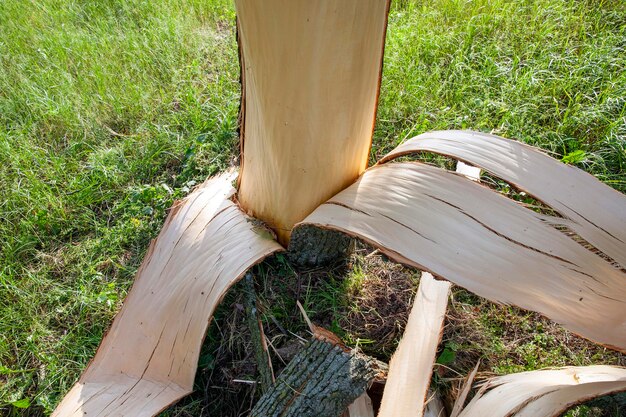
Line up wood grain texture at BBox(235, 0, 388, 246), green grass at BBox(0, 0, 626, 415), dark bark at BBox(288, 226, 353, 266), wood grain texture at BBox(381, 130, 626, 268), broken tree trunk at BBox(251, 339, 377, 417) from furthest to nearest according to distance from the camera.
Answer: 1. green grass at BBox(0, 0, 626, 415)
2. dark bark at BBox(288, 226, 353, 266)
3. broken tree trunk at BBox(251, 339, 377, 417)
4. wood grain texture at BBox(381, 130, 626, 268)
5. wood grain texture at BBox(235, 0, 388, 246)

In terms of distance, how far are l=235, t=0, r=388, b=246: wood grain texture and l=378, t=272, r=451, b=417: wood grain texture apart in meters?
0.49

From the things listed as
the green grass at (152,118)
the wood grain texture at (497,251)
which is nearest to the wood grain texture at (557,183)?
the wood grain texture at (497,251)

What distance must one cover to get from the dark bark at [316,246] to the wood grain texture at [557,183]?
1.40 ft

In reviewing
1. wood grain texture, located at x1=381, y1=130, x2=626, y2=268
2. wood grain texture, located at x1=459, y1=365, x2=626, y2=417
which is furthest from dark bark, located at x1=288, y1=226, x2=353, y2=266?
wood grain texture, located at x1=459, y1=365, x2=626, y2=417

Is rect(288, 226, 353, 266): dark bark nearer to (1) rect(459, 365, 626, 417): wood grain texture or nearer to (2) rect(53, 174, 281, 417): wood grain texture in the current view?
(2) rect(53, 174, 281, 417): wood grain texture

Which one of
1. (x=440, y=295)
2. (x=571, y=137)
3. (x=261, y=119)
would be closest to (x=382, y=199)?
(x=261, y=119)

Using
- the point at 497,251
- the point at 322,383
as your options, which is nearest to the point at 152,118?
the point at 322,383

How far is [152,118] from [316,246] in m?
1.28

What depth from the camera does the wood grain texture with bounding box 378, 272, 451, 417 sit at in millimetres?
1220

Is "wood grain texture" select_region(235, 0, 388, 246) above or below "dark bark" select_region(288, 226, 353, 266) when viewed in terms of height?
above

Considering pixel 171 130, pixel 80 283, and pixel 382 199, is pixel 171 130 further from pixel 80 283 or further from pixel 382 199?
pixel 382 199

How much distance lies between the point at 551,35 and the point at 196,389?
2.30 metres

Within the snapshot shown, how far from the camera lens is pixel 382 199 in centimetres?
118

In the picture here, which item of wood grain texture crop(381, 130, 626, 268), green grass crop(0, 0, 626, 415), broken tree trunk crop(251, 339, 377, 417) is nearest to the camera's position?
wood grain texture crop(381, 130, 626, 268)
